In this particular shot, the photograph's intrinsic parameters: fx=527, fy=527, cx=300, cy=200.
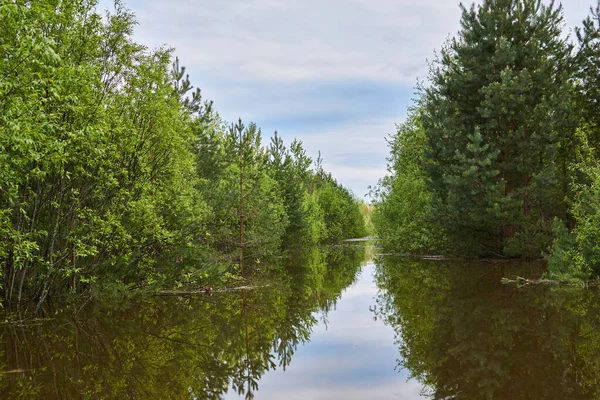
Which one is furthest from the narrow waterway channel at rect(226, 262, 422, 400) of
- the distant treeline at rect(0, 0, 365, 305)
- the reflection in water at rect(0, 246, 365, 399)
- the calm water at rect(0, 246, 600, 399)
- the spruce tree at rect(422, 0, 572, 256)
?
the spruce tree at rect(422, 0, 572, 256)

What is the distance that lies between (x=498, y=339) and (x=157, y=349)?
6.69 metres

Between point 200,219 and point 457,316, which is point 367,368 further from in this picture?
point 200,219

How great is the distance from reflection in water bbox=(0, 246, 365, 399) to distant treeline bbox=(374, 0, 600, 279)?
1430 cm

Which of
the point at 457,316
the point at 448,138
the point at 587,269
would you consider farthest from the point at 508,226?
the point at 457,316

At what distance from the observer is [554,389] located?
7188 mm

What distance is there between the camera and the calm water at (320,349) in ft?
25.4

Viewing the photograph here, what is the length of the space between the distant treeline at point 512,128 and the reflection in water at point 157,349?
14302 millimetres

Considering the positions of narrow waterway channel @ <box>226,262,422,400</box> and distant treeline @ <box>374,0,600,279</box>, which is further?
distant treeline @ <box>374,0,600,279</box>

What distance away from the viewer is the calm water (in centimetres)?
775

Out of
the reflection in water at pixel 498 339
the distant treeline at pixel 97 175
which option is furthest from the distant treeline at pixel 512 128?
the distant treeline at pixel 97 175

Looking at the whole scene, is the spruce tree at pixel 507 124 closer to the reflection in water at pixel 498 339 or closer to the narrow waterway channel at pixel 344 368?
the reflection in water at pixel 498 339

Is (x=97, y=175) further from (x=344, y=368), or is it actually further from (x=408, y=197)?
(x=408, y=197)

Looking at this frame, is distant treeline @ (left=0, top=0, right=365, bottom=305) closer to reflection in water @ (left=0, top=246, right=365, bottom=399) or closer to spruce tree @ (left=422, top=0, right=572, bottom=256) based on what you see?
reflection in water @ (left=0, top=246, right=365, bottom=399)

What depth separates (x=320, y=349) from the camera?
424 inches
